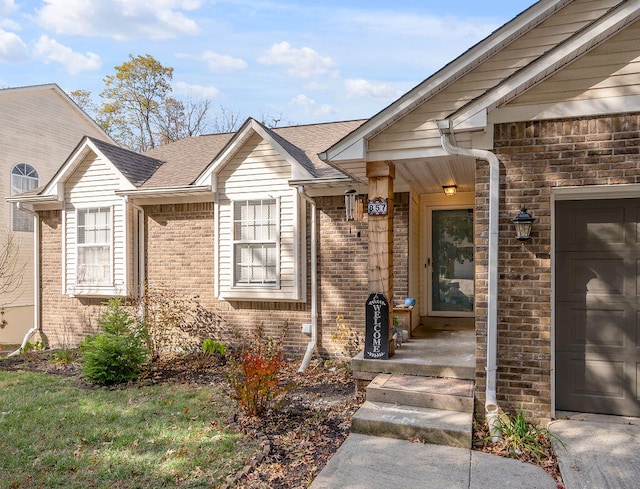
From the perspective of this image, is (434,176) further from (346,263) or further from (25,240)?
(25,240)

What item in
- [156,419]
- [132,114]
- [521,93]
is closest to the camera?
[521,93]

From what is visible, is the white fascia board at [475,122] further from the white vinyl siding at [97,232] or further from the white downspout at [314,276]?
the white vinyl siding at [97,232]

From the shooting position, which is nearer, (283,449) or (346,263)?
(283,449)

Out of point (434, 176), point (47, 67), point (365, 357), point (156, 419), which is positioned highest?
point (47, 67)

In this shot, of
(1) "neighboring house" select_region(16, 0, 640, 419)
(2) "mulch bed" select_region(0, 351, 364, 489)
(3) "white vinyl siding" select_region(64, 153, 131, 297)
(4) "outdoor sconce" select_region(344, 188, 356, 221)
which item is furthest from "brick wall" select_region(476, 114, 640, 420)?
(3) "white vinyl siding" select_region(64, 153, 131, 297)

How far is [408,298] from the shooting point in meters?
7.43

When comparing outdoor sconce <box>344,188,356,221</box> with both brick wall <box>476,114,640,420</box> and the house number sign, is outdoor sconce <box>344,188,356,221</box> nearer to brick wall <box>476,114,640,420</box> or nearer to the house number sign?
the house number sign

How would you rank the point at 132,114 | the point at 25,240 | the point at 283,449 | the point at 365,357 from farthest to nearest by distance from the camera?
the point at 132,114 < the point at 25,240 < the point at 365,357 < the point at 283,449

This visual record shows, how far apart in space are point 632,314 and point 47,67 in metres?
19.4

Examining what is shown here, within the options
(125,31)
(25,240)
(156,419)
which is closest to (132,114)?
(125,31)

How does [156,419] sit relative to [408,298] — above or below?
below

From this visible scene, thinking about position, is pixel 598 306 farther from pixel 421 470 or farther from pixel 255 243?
pixel 255 243

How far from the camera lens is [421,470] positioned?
3.61 m

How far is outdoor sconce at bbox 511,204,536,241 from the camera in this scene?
436 centimetres
